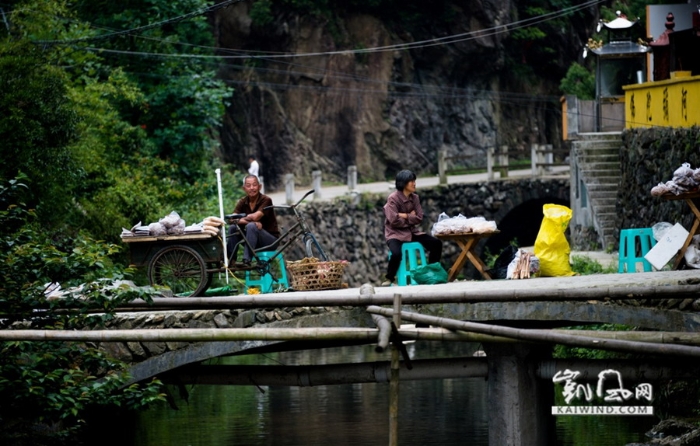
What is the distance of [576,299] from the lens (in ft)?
38.1

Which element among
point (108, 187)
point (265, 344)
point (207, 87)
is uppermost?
point (207, 87)

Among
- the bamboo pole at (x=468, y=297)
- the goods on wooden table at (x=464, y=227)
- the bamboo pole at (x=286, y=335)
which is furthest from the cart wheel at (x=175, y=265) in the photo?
the bamboo pole at (x=286, y=335)

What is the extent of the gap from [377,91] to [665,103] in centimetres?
2182

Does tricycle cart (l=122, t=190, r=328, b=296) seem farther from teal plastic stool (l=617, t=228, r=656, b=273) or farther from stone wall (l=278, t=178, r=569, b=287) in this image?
stone wall (l=278, t=178, r=569, b=287)

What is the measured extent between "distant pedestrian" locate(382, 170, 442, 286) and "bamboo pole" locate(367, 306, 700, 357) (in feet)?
13.9

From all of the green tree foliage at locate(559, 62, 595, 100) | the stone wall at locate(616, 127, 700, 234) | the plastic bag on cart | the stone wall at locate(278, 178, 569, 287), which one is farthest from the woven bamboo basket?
the green tree foliage at locate(559, 62, 595, 100)

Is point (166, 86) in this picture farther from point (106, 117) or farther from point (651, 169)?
point (651, 169)

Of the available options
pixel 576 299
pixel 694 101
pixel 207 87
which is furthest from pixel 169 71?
pixel 576 299

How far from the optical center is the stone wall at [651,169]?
66.0 feet

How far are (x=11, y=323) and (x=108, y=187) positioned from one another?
11.8 m

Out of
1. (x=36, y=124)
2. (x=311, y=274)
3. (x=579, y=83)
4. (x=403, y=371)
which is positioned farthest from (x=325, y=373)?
(x=579, y=83)

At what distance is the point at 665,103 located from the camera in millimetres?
22703

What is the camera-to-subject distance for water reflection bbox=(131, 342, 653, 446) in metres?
17.8

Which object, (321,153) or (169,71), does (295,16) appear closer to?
(321,153)
